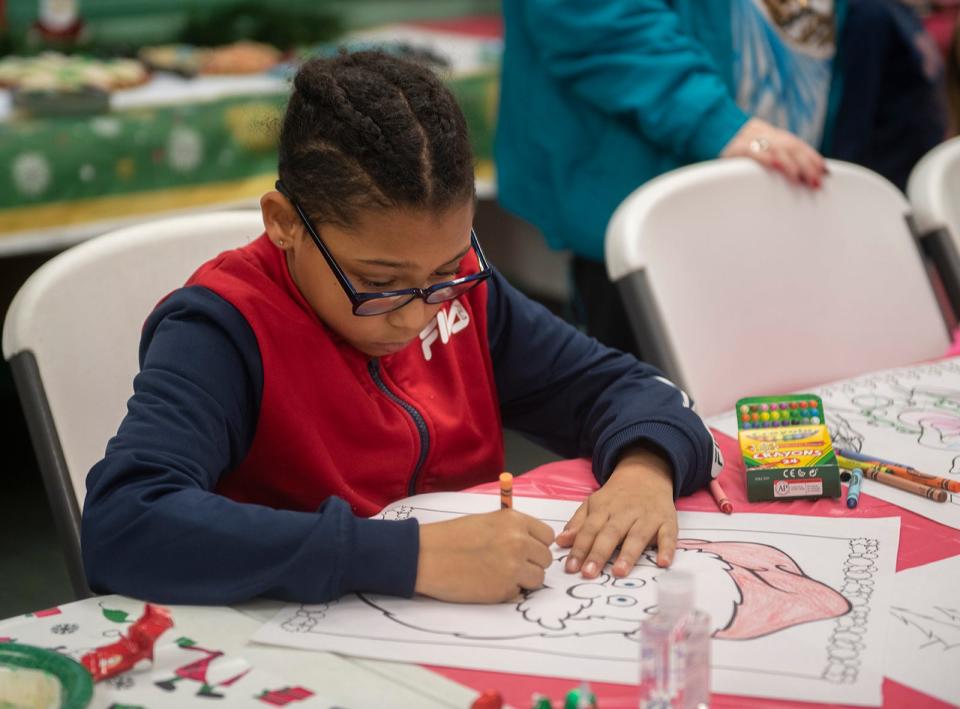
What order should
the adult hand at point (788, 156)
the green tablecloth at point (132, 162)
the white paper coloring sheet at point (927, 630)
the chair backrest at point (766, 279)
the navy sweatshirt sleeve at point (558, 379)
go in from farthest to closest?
1. the green tablecloth at point (132, 162)
2. the adult hand at point (788, 156)
3. the chair backrest at point (766, 279)
4. the navy sweatshirt sleeve at point (558, 379)
5. the white paper coloring sheet at point (927, 630)

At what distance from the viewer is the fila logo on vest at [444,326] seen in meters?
1.24

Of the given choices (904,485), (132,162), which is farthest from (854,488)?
(132,162)

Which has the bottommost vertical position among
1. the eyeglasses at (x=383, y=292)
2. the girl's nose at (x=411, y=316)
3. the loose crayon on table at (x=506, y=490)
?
the loose crayon on table at (x=506, y=490)

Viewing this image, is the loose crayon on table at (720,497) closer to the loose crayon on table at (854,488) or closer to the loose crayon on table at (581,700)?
the loose crayon on table at (854,488)

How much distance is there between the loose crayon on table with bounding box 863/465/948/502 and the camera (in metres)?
1.08

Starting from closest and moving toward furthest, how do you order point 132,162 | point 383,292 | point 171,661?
point 171,661 < point 383,292 < point 132,162

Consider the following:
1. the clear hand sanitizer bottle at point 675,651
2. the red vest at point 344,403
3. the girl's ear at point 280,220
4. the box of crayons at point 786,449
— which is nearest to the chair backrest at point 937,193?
the box of crayons at point 786,449

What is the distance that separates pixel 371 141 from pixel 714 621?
484 millimetres

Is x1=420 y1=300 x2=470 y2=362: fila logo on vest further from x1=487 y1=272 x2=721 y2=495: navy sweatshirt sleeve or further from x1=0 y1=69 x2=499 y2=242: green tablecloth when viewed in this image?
x1=0 y1=69 x2=499 y2=242: green tablecloth

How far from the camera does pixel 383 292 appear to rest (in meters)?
1.04

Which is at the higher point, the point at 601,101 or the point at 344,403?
the point at 601,101

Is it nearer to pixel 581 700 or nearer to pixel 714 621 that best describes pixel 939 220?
pixel 714 621

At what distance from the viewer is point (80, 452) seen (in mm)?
1182

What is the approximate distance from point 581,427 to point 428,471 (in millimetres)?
184
